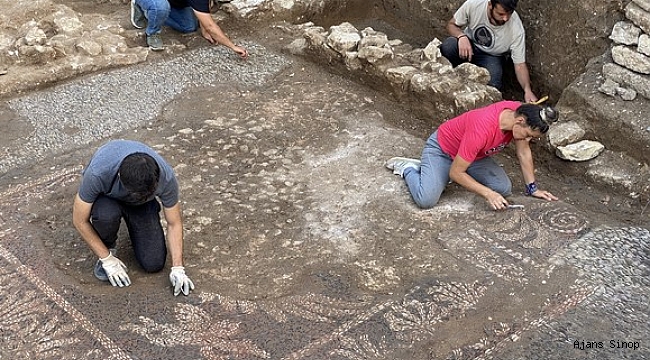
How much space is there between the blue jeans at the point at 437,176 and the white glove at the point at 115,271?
196 centimetres

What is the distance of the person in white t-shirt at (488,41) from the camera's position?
6.35 metres

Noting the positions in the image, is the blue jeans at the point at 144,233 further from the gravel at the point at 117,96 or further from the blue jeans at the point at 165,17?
the blue jeans at the point at 165,17

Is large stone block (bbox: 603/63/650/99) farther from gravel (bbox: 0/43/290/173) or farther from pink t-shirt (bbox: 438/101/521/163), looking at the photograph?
gravel (bbox: 0/43/290/173)

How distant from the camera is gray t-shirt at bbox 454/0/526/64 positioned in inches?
251

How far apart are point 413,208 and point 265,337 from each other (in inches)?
59.8

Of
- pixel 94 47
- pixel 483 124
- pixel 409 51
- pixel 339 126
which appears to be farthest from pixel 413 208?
pixel 94 47

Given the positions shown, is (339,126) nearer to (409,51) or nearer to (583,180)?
(409,51)

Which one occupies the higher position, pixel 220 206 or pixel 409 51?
pixel 409 51

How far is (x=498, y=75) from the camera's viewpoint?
6625 millimetres

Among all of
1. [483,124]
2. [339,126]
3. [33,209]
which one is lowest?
[33,209]

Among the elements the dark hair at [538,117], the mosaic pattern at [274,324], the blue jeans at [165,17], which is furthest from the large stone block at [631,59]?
the blue jeans at [165,17]

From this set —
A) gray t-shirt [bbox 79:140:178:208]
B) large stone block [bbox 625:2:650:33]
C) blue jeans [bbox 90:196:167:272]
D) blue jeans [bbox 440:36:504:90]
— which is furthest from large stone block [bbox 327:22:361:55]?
gray t-shirt [bbox 79:140:178:208]

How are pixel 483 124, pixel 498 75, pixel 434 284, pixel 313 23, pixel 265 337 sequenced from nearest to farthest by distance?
pixel 265 337
pixel 434 284
pixel 483 124
pixel 498 75
pixel 313 23

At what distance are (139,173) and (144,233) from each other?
711 millimetres
